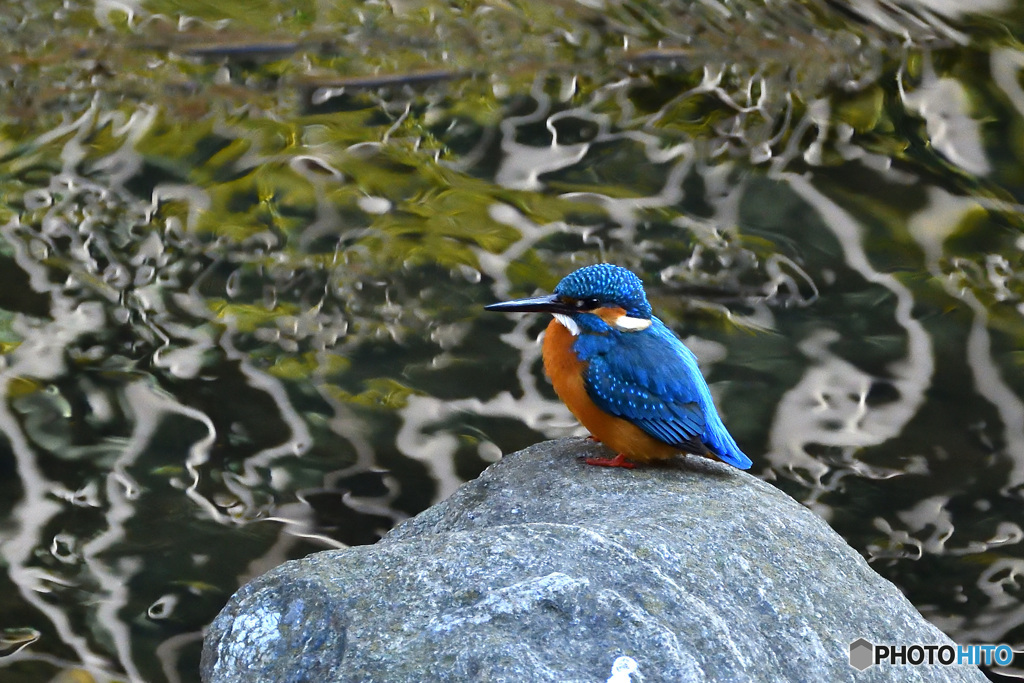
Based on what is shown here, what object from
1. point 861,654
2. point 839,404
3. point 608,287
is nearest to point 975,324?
point 839,404

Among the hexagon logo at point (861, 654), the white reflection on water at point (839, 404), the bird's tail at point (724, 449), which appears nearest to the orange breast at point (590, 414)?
the bird's tail at point (724, 449)

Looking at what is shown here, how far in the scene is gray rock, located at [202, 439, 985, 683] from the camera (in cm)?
212

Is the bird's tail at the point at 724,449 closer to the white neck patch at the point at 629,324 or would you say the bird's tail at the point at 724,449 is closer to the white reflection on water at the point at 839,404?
the white neck patch at the point at 629,324

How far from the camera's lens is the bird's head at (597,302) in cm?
305

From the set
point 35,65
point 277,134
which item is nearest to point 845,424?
point 277,134

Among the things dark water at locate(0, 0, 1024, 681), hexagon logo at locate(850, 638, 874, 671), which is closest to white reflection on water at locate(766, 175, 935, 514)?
dark water at locate(0, 0, 1024, 681)

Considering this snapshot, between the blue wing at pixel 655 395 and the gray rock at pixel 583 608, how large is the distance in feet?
0.68

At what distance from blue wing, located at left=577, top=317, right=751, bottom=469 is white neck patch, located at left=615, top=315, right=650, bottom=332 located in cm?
5

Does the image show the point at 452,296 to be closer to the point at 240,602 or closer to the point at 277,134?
the point at 277,134

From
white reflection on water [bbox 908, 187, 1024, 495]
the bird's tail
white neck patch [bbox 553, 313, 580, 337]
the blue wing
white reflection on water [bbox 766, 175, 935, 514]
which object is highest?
white neck patch [bbox 553, 313, 580, 337]

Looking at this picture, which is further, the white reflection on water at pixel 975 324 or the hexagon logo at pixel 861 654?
the white reflection on water at pixel 975 324

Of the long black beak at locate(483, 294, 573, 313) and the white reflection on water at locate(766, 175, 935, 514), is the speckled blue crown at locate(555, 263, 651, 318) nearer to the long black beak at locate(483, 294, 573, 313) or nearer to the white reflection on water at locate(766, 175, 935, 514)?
the long black beak at locate(483, 294, 573, 313)

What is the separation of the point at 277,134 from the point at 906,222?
10.5 ft

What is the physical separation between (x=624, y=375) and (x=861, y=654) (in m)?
0.91
